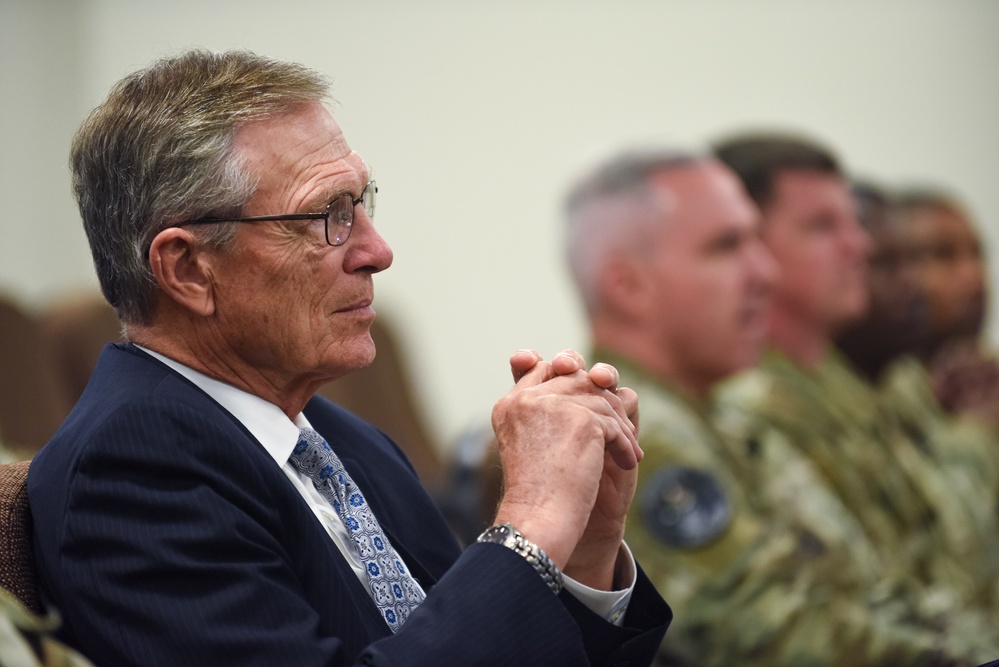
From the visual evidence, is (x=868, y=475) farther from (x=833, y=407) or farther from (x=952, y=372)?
(x=952, y=372)

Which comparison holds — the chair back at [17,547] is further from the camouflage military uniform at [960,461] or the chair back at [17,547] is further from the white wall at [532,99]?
the white wall at [532,99]

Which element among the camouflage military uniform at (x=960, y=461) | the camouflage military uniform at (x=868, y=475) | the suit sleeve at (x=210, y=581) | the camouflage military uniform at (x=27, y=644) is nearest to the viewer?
the camouflage military uniform at (x=27, y=644)

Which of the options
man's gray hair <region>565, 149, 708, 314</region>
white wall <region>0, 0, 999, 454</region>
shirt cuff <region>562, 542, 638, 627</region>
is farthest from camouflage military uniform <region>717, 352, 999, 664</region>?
white wall <region>0, 0, 999, 454</region>

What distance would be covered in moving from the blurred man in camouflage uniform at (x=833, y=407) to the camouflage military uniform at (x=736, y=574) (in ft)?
0.52

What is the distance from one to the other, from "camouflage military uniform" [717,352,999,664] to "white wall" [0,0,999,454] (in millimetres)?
2019

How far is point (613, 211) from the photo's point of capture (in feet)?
10.6

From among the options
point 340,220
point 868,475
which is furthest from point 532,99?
point 340,220

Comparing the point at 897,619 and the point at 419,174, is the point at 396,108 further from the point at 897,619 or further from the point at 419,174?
the point at 897,619

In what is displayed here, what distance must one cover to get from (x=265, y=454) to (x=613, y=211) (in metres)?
2.03

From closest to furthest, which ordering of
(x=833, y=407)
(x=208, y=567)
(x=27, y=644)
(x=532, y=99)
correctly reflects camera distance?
(x=27, y=644) → (x=208, y=567) → (x=833, y=407) → (x=532, y=99)

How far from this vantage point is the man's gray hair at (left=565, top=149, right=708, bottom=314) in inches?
124

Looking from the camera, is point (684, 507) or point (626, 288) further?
point (626, 288)

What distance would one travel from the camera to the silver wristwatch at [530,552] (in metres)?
1.23

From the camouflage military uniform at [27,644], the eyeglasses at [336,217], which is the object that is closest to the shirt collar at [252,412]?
the eyeglasses at [336,217]
